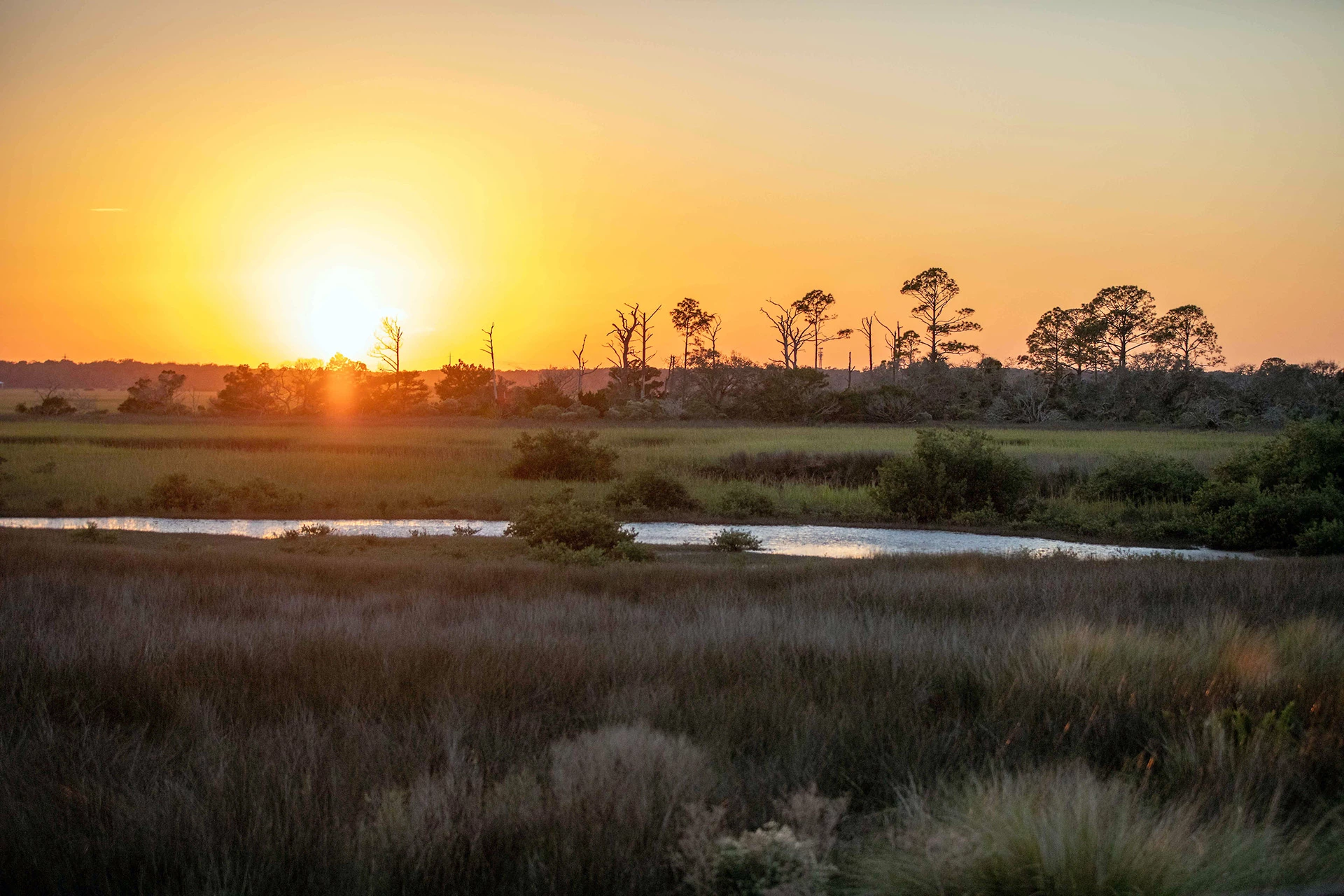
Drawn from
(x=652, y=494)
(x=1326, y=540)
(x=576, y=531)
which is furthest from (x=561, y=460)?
(x=1326, y=540)

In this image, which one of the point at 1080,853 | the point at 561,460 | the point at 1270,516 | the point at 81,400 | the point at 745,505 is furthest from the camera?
the point at 81,400

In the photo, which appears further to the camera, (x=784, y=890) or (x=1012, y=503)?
(x=1012, y=503)

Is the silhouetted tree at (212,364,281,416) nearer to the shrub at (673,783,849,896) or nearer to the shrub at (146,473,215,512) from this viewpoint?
the shrub at (146,473,215,512)

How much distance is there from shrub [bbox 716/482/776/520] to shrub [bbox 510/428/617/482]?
21.7 ft

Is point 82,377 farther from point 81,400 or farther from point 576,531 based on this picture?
point 576,531

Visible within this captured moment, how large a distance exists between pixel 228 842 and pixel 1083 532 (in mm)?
21545

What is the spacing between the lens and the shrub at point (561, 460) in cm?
3097

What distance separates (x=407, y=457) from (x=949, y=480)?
63.9ft

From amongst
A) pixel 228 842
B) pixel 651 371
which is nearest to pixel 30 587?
pixel 228 842

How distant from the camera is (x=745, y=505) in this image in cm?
2498

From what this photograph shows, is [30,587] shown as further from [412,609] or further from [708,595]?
[708,595]

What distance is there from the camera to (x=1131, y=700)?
527 cm

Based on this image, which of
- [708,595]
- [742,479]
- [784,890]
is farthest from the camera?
[742,479]

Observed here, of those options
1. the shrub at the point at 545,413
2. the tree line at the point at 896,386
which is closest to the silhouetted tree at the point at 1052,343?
the tree line at the point at 896,386
